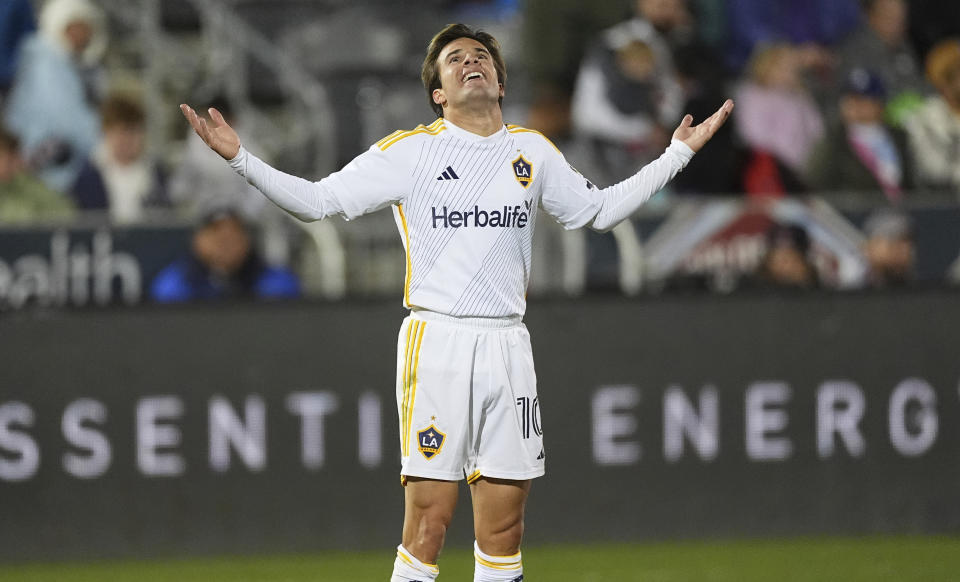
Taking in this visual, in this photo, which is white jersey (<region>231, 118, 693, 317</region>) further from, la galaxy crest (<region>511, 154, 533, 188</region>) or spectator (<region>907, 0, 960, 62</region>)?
spectator (<region>907, 0, 960, 62</region>)

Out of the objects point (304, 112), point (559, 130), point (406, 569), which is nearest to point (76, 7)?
point (304, 112)

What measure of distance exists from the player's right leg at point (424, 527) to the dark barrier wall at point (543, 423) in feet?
9.37

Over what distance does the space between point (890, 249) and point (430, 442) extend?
409cm

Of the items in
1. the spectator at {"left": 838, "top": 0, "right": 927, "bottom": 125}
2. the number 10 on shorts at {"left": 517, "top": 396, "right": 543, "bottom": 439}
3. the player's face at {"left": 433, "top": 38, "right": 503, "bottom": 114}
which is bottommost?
the number 10 on shorts at {"left": 517, "top": 396, "right": 543, "bottom": 439}

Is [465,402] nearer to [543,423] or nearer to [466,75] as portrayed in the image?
[466,75]

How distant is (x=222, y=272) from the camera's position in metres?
7.82

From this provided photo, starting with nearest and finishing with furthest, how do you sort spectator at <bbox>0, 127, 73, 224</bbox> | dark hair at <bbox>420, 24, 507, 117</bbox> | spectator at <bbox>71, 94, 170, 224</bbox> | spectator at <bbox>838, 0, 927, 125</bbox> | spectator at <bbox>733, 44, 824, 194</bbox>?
dark hair at <bbox>420, 24, 507, 117</bbox> → spectator at <bbox>0, 127, 73, 224</bbox> → spectator at <bbox>71, 94, 170, 224</bbox> → spectator at <bbox>733, 44, 824, 194</bbox> → spectator at <bbox>838, 0, 927, 125</bbox>

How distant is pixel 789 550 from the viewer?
24.9ft

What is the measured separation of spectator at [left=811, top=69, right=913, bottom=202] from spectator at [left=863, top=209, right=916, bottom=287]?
1.16 m

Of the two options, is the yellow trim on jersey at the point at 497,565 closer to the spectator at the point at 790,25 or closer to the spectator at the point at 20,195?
the spectator at the point at 20,195

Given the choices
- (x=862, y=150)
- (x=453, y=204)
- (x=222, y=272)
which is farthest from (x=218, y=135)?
(x=862, y=150)

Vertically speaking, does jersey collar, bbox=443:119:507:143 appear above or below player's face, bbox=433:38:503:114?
below

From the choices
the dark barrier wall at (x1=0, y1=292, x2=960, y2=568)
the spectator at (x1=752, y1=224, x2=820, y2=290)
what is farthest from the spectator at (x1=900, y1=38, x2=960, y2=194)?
the dark barrier wall at (x1=0, y1=292, x2=960, y2=568)

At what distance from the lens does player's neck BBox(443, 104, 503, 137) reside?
4883 millimetres
